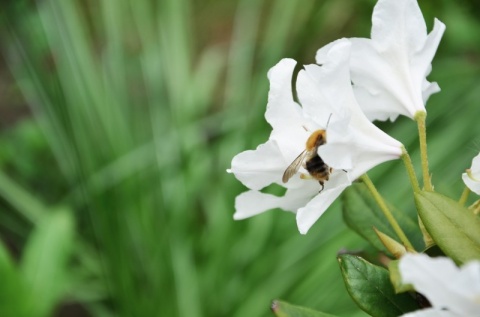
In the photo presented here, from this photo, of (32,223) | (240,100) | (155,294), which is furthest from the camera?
(240,100)

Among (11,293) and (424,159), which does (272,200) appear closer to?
(424,159)

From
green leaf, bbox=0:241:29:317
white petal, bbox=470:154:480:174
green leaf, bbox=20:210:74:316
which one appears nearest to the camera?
white petal, bbox=470:154:480:174

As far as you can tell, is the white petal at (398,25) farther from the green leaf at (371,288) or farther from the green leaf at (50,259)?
the green leaf at (50,259)

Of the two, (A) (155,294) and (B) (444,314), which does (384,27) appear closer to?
(B) (444,314)

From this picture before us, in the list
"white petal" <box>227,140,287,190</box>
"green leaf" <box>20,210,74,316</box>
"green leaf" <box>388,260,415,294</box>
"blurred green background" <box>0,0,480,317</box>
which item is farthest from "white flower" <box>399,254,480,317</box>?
"green leaf" <box>20,210,74,316</box>

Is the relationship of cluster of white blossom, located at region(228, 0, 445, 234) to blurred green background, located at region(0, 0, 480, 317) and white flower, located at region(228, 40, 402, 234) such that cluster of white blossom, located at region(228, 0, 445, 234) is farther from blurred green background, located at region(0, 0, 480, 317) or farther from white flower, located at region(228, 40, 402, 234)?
blurred green background, located at region(0, 0, 480, 317)

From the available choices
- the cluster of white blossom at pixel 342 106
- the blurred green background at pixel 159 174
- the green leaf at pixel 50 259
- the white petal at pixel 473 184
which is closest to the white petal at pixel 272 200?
the cluster of white blossom at pixel 342 106

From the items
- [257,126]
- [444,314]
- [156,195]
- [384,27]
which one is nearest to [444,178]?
[257,126]
